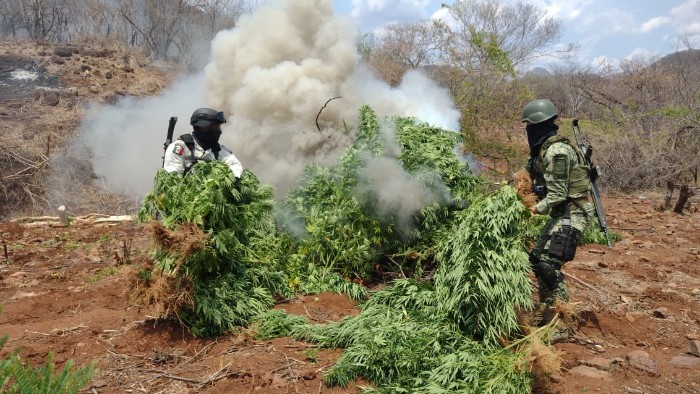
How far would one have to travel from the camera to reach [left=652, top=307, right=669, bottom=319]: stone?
502 centimetres

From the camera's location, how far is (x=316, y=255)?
5.43 metres

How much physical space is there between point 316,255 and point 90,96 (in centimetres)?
1615

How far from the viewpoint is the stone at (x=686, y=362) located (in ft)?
13.2

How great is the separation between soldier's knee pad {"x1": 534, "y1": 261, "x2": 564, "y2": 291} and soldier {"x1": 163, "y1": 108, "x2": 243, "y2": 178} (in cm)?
289

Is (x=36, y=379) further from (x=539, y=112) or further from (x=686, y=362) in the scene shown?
(x=686, y=362)

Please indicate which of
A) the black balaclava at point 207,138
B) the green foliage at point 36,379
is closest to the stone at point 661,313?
the black balaclava at point 207,138

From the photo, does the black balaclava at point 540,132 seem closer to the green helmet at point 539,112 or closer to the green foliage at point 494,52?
the green helmet at point 539,112

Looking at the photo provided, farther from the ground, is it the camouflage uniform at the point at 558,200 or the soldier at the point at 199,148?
the soldier at the point at 199,148

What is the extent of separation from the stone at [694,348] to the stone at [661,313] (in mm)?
705

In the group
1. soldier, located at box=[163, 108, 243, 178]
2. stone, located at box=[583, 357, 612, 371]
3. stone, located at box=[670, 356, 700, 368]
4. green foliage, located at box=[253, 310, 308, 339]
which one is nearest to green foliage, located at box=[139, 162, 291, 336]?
green foliage, located at box=[253, 310, 308, 339]

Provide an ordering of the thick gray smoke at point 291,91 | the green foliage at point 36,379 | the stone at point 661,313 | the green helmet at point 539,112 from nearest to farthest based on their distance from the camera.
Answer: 1. the green foliage at point 36,379
2. the green helmet at point 539,112
3. the stone at point 661,313
4. the thick gray smoke at point 291,91

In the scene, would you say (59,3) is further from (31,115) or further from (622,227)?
(622,227)

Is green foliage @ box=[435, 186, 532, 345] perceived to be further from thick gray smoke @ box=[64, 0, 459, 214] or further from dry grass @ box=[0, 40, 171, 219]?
dry grass @ box=[0, 40, 171, 219]

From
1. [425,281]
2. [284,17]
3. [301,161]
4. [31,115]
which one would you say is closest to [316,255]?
[425,281]
